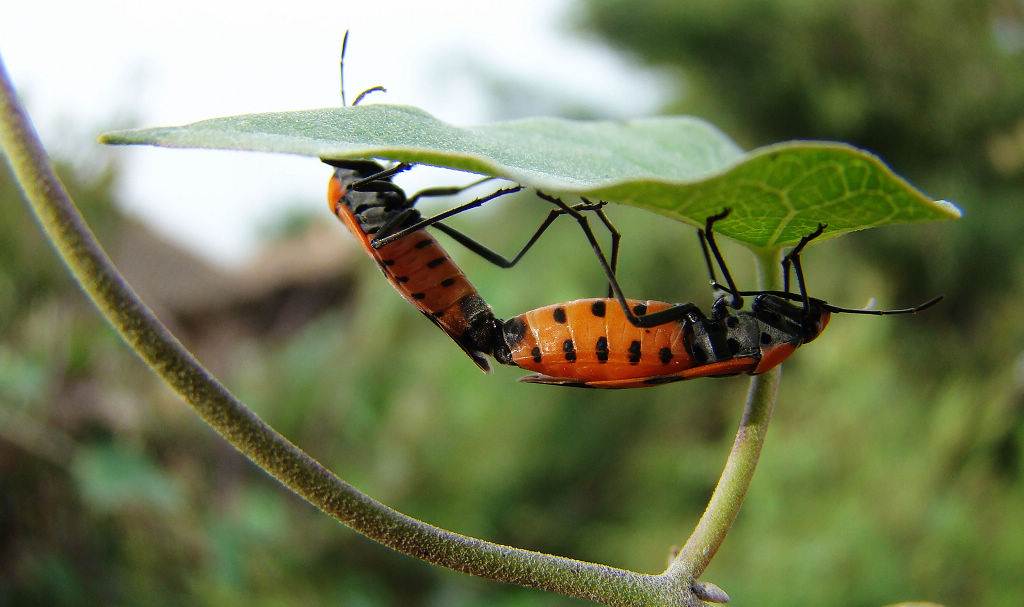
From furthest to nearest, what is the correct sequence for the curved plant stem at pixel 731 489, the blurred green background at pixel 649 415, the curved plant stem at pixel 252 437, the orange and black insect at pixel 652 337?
the blurred green background at pixel 649 415
the orange and black insect at pixel 652 337
the curved plant stem at pixel 731 489
the curved plant stem at pixel 252 437

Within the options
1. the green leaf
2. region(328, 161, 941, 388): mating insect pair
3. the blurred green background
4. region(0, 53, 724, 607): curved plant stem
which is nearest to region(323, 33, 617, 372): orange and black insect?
region(328, 161, 941, 388): mating insect pair

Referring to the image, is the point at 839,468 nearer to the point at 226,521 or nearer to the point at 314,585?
the point at 314,585

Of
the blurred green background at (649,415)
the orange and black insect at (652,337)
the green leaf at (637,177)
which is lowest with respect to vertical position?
the blurred green background at (649,415)

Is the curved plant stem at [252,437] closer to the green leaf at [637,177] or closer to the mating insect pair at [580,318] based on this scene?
the green leaf at [637,177]

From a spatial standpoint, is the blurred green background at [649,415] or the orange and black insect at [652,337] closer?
the orange and black insect at [652,337]

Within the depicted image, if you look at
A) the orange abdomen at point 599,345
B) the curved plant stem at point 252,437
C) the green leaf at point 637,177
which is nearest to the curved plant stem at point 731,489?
the curved plant stem at point 252,437

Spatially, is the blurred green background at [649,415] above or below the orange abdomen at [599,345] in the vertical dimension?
below

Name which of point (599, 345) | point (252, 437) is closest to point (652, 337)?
point (599, 345)

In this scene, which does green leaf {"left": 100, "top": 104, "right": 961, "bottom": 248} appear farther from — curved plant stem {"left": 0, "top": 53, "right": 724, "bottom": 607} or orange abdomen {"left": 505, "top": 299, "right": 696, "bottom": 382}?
orange abdomen {"left": 505, "top": 299, "right": 696, "bottom": 382}
